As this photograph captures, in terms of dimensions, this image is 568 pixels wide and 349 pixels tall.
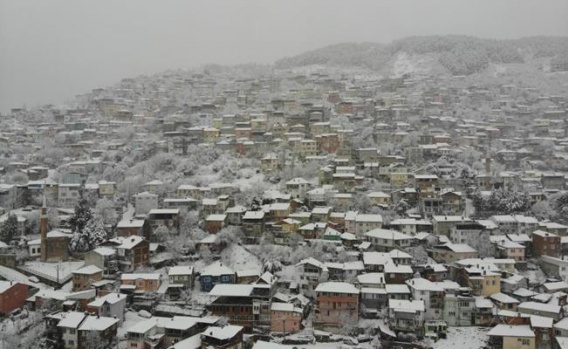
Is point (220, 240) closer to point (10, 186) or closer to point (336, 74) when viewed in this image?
point (10, 186)

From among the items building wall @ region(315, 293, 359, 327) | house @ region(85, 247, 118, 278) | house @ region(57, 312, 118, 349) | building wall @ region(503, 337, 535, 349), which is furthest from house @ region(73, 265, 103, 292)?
building wall @ region(503, 337, 535, 349)

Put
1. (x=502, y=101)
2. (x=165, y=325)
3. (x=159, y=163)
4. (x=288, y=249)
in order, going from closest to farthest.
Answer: (x=165, y=325) < (x=288, y=249) < (x=159, y=163) < (x=502, y=101)

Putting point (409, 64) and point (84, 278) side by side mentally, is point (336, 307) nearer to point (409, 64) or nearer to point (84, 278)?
point (84, 278)

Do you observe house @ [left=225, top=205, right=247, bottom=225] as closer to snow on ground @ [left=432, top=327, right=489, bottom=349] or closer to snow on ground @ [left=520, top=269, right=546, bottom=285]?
snow on ground @ [left=432, top=327, right=489, bottom=349]

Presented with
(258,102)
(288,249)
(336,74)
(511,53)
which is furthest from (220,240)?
(511,53)

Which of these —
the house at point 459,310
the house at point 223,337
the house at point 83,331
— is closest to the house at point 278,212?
the house at point 223,337

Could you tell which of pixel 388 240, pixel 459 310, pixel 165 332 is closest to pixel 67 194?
pixel 165 332
